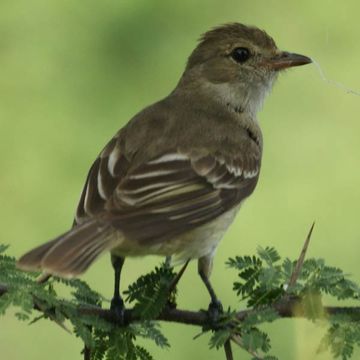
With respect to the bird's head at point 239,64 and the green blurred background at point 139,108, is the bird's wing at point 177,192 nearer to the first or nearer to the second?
the bird's head at point 239,64

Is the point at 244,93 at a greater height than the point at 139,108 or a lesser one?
lesser

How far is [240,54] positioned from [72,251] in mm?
2758

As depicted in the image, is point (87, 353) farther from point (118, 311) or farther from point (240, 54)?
point (240, 54)

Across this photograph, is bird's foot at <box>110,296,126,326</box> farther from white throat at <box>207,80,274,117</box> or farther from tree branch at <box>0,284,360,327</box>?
white throat at <box>207,80,274,117</box>

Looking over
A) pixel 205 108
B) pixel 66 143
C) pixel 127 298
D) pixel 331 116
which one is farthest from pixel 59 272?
pixel 331 116

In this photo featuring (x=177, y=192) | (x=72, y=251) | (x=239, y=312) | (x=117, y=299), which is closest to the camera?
(x=239, y=312)

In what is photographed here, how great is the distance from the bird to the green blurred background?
0.72 m

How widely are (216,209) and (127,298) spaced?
1.21 metres

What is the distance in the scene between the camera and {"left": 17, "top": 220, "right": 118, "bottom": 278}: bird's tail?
432 centimetres

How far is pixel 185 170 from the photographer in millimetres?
5695

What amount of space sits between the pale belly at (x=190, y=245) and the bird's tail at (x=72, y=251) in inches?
7.4

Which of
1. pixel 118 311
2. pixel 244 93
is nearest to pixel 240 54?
pixel 244 93

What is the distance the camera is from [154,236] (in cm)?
495

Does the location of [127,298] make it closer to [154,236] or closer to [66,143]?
[154,236]
